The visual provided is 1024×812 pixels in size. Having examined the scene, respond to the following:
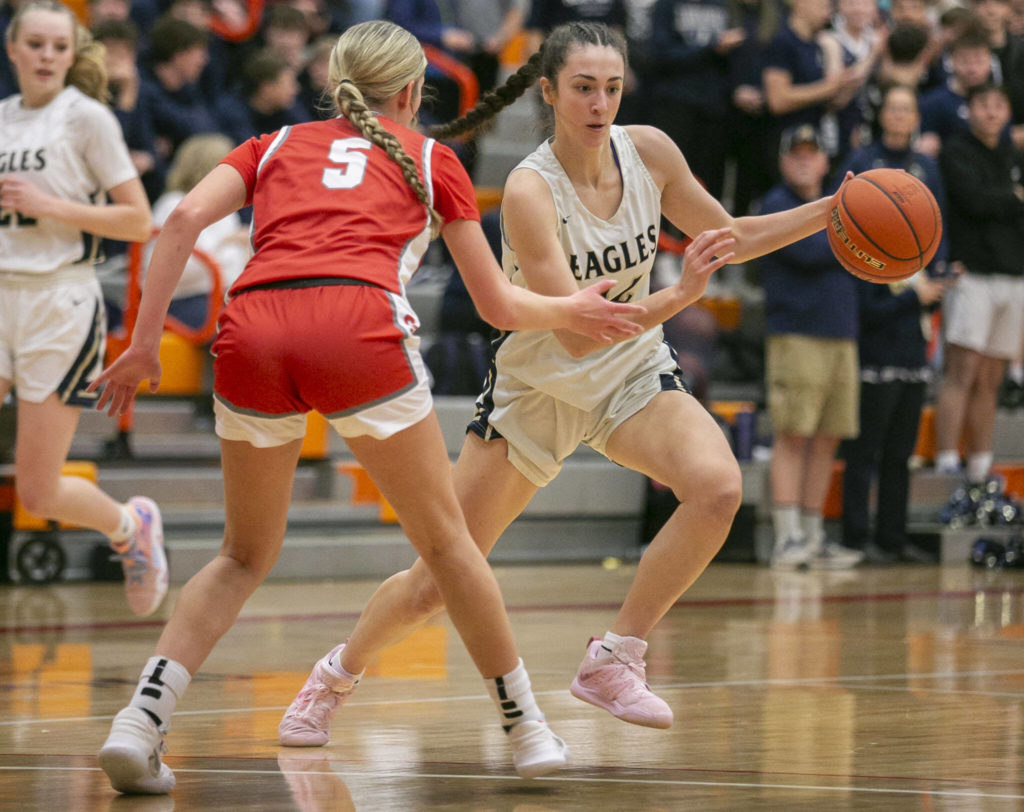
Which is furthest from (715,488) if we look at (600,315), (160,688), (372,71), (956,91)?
(956,91)

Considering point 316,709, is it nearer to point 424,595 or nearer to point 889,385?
point 424,595

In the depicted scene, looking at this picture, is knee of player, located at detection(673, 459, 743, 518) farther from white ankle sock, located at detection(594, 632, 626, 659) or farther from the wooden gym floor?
the wooden gym floor

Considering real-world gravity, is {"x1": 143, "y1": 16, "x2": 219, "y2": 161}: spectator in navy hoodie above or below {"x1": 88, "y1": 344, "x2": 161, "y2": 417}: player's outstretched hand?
above

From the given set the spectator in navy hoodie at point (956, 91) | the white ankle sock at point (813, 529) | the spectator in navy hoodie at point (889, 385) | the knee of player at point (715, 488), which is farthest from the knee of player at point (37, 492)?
the spectator in navy hoodie at point (956, 91)

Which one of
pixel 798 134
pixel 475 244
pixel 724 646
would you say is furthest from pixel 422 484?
pixel 798 134

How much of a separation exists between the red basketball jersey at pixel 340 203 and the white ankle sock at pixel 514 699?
36.7 inches

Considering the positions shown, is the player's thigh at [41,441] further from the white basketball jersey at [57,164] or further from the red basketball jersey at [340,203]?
the red basketball jersey at [340,203]

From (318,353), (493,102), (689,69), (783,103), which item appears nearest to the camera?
(318,353)

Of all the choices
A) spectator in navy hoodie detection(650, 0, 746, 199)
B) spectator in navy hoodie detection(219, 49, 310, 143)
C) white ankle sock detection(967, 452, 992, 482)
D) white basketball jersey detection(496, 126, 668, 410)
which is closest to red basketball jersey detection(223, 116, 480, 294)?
white basketball jersey detection(496, 126, 668, 410)

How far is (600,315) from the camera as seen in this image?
13.0ft

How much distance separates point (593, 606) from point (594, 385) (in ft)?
11.0

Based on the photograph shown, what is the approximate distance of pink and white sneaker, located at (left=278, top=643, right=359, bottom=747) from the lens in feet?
14.4

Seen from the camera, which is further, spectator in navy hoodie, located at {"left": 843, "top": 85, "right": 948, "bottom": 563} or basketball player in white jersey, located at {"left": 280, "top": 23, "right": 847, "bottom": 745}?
spectator in navy hoodie, located at {"left": 843, "top": 85, "right": 948, "bottom": 563}

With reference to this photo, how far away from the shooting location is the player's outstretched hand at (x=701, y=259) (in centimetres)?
414
